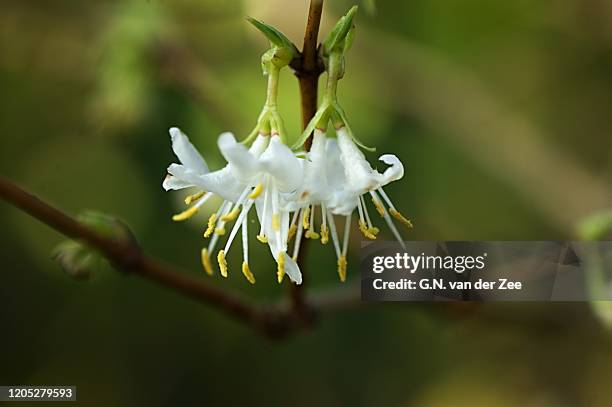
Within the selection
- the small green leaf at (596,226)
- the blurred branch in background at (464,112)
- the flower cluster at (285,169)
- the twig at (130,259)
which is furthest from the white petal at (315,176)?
the blurred branch in background at (464,112)

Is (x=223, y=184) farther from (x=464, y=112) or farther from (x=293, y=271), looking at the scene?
(x=464, y=112)

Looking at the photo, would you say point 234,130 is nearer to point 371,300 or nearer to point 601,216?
point 371,300

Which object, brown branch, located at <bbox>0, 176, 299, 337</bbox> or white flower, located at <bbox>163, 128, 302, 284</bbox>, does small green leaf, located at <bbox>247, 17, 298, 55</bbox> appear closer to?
white flower, located at <bbox>163, 128, 302, 284</bbox>

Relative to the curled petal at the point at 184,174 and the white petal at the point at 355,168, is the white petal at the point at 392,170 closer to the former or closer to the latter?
the white petal at the point at 355,168

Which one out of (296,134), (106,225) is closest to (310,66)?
(106,225)

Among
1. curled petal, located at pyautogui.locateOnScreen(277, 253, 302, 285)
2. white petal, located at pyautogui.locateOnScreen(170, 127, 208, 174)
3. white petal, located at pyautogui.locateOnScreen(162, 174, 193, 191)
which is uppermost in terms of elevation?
white petal, located at pyautogui.locateOnScreen(170, 127, 208, 174)

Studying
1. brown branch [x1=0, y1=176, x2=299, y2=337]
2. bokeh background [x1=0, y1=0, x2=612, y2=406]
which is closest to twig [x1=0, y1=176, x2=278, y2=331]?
brown branch [x1=0, y1=176, x2=299, y2=337]
